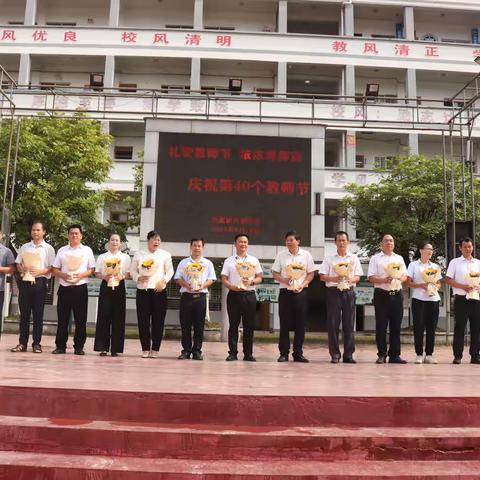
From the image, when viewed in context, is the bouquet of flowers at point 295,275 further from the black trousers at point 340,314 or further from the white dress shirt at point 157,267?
the white dress shirt at point 157,267

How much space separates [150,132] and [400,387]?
229 inches

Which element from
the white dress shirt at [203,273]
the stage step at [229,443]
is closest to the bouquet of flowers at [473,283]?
the white dress shirt at [203,273]

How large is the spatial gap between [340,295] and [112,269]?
8.41 feet

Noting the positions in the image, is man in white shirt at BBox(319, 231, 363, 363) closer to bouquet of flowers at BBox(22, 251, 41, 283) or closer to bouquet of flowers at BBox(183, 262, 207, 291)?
bouquet of flowers at BBox(183, 262, 207, 291)

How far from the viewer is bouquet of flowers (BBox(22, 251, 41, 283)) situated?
582 cm

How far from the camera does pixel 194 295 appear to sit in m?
5.86

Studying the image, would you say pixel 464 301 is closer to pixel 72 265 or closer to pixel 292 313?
pixel 292 313

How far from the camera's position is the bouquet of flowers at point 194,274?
5836 mm

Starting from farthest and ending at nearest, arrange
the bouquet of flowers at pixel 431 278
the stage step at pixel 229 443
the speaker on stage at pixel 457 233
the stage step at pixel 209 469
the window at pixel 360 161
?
the window at pixel 360 161 → the speaker on stage at pixel 457 233 → the bouquet of flowers at pixel 431 278 → the stage step at pixel 229 443 → the stage step at pixel 209 469

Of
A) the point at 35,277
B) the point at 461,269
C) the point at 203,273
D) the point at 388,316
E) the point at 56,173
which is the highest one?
the point at 56,173

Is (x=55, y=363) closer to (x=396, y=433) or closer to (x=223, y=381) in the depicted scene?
(x=223, y=381)

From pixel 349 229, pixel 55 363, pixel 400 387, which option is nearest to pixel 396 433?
pixel 400 387

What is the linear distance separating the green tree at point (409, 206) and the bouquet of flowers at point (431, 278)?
7.24 m

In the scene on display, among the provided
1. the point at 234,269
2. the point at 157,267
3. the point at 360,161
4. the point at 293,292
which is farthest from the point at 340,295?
the point at 360,161
